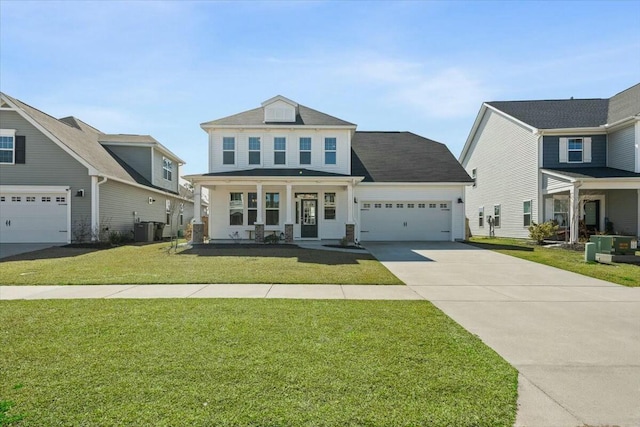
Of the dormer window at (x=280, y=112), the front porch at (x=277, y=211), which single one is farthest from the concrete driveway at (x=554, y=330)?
the dormer window at (x=280, y=112)

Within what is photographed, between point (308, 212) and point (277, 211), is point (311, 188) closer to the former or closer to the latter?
point (308, 212)

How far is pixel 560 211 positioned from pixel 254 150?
1677 centimetres

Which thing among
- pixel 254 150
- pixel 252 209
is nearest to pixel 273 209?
pixel 252 209

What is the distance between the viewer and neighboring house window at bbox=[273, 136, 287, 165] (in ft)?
63.1

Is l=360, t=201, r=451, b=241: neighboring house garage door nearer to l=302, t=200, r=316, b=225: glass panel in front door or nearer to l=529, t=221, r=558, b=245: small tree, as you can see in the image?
l=302, t=200, r=316, b=225: glass panel in front door

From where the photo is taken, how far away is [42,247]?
15.7 metres

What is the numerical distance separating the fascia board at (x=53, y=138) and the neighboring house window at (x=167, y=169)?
28.6 feet

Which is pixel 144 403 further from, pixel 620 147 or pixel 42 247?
pixel 620 147

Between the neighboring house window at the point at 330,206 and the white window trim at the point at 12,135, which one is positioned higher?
the white window trim at the point at 12,135

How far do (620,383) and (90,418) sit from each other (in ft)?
15.8

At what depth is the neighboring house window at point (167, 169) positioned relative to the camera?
2602 cm

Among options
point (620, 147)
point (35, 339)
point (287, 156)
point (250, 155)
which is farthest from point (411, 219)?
point (35, 339)

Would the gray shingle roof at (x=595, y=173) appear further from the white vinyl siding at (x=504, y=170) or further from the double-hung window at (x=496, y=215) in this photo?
the double-hung window at (x=496, y=215)

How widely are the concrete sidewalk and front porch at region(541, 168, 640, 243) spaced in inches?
510
